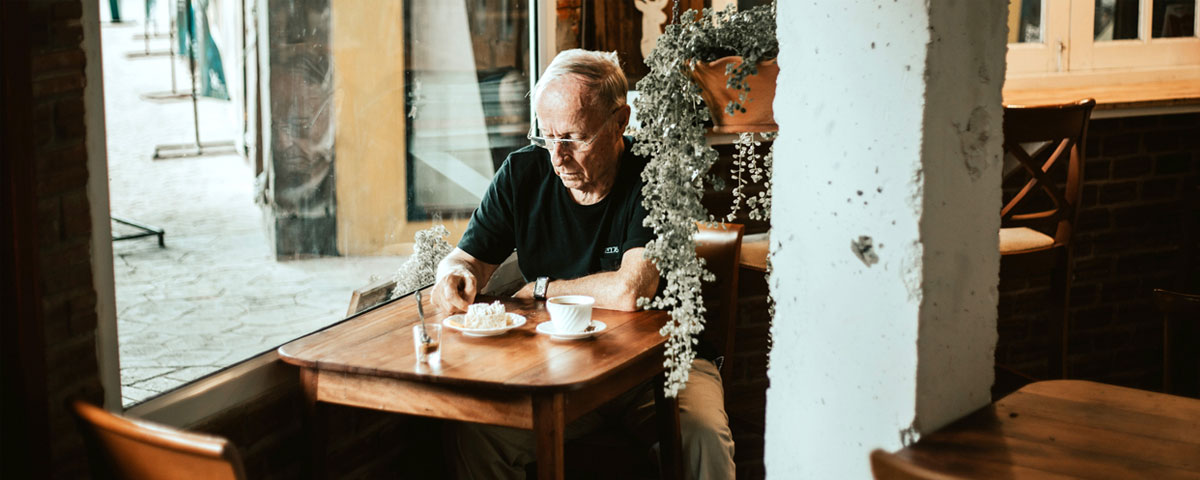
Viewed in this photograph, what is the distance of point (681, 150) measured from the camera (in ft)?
7.04

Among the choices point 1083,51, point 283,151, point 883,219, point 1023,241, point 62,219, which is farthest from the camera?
point 1083,51

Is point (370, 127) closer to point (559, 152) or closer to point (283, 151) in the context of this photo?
point (283, 151)

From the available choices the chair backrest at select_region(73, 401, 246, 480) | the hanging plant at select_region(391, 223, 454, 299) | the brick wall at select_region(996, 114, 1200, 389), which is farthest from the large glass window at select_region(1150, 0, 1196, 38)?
the chair backrest at select_region(73, 401, 246, 480)

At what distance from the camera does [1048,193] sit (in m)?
3.24

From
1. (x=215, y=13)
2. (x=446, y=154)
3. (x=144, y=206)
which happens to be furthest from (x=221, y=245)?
(x=446, y=154)

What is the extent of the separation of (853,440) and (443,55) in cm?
215

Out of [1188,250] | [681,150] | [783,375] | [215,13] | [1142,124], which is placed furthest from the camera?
[1142,124]

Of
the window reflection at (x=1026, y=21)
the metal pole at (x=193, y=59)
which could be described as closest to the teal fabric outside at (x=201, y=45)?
the metal pole at (x=193, y=59)

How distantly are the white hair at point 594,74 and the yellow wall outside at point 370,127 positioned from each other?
598mm

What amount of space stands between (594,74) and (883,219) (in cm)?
129

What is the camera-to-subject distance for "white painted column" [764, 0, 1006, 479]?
57.4 inches

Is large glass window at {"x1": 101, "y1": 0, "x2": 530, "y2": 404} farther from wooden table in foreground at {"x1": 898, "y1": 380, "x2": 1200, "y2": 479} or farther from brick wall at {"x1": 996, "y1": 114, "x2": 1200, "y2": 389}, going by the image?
brick wall at {"x1": 996, "y1": 114, "x2": 1200, "y2": 389}

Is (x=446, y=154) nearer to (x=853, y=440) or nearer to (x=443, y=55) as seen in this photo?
(x=443, y=55)

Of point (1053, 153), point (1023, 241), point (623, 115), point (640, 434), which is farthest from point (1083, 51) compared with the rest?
point (640, 434)
